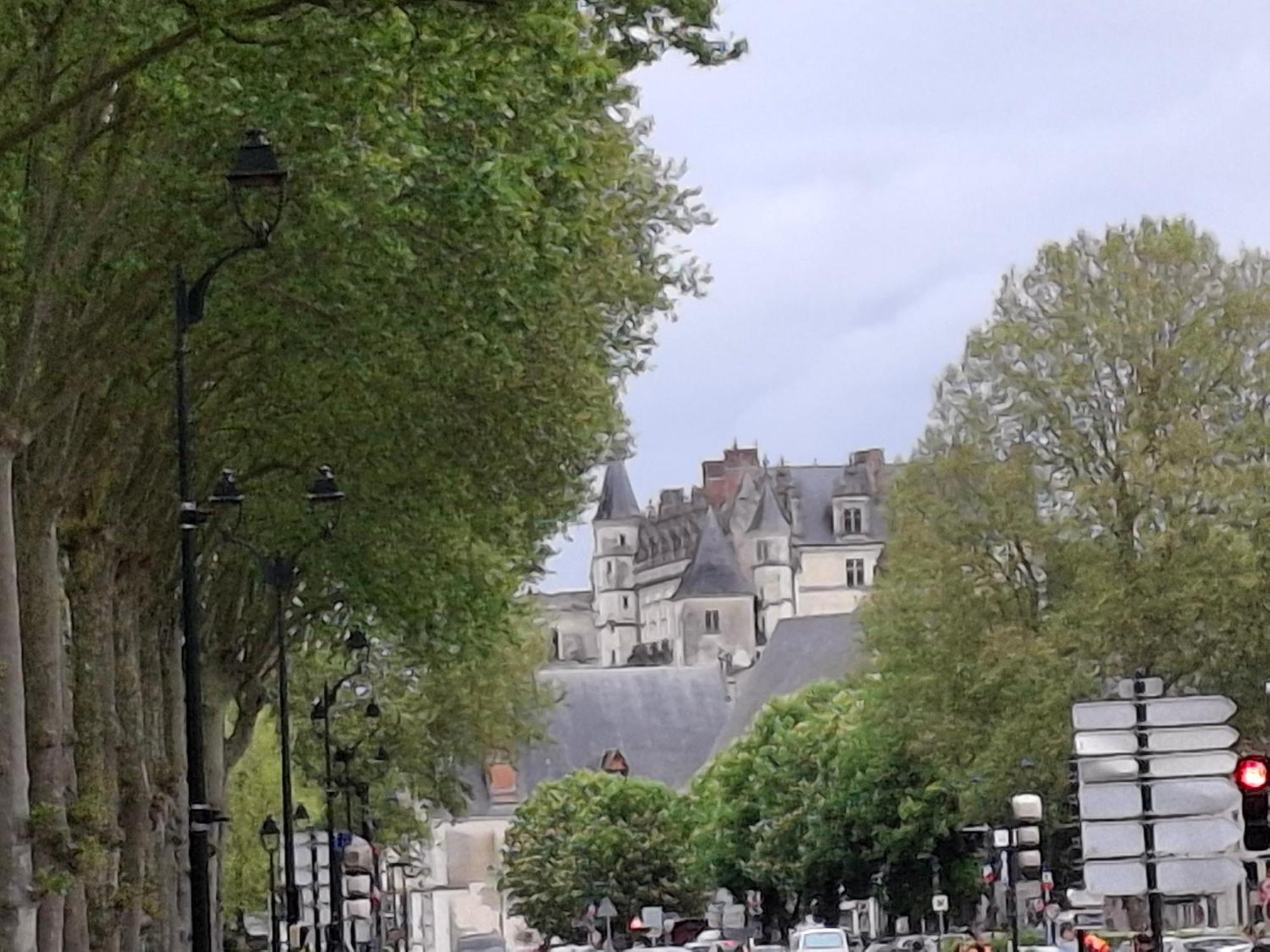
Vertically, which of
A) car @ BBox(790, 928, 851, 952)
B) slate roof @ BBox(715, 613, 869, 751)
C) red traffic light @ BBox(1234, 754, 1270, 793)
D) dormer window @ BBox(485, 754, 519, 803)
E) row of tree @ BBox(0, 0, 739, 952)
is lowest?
car @ BBox(790, 928, 851, 952)

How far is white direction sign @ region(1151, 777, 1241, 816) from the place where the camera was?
14.7 meters

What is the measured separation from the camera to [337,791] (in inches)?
2483

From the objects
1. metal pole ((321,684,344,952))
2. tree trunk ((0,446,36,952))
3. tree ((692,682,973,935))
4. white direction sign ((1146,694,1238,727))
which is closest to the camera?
white direction sign ((1146,694,1238,727))

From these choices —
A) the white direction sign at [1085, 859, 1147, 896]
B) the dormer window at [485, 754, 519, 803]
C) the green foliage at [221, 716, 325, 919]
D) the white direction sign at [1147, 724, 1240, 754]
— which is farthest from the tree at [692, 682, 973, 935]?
the white direction sign at [1085, 859, 1147, 896]

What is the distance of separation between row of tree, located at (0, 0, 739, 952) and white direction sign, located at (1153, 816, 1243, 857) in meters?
6.88

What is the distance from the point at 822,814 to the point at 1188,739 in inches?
3068

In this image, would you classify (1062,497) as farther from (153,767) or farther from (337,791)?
(153,767)

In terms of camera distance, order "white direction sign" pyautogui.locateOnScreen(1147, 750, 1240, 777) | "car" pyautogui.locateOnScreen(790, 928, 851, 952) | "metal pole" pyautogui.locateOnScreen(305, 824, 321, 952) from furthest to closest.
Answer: "car" pyautogui.locateOnScreen(790, 928, 851, 952) < "metal pole" pyautogui.locateOnScreen(305, 824, 321, 952) < "white direction sign" pyautogui.locateOnScreen(1147, 750, 1240, 777)

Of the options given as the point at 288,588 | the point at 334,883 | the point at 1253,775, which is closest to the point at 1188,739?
the point at 1253,775

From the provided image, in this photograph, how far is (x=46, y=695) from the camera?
93.7 feet

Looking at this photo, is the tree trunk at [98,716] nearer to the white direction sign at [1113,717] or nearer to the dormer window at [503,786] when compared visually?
the white direction sign at [1113,717]

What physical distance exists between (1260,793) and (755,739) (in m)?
90.8

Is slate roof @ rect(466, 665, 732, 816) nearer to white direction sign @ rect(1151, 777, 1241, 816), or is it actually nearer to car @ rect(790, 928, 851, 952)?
car @ rect(790, 928, 851, 952)

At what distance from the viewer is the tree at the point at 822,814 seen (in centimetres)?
8400
